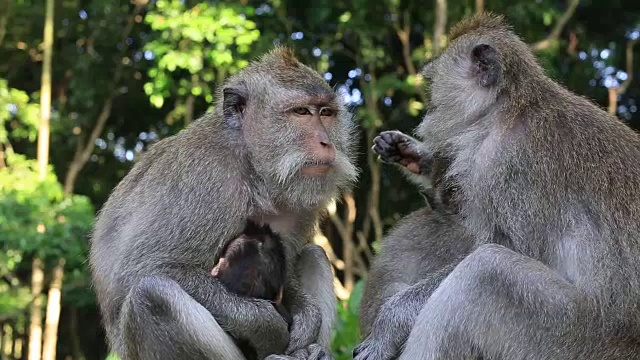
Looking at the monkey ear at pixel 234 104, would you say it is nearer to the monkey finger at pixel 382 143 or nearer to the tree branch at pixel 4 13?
the monkey finger at pixel 382 143

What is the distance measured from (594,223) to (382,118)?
11043mm

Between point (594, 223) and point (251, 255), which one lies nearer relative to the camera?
point (594, 223)

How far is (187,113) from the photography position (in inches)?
564

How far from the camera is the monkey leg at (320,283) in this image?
15.2 feet

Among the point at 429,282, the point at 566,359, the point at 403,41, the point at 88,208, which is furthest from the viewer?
the point at 403,41

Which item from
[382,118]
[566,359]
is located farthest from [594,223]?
[382,118]

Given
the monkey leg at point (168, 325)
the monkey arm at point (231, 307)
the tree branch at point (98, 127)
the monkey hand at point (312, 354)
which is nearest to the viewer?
the monkey leg at point (168, 325)

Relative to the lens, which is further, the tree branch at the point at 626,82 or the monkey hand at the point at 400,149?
the tree branch at the point at 626,82

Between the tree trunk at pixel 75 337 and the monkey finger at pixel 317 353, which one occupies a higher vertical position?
the monkey finger at pixel 317 353

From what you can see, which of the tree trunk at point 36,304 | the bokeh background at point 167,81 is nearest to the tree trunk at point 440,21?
the bokeh background at point 167,81

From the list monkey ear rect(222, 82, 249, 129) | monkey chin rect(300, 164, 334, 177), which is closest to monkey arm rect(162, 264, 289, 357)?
monkey chin rect(300, 164, 334, 177)

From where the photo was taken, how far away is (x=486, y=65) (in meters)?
4.29

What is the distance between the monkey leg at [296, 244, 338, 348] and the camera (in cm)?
464

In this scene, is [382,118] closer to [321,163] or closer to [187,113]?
[187,113]
